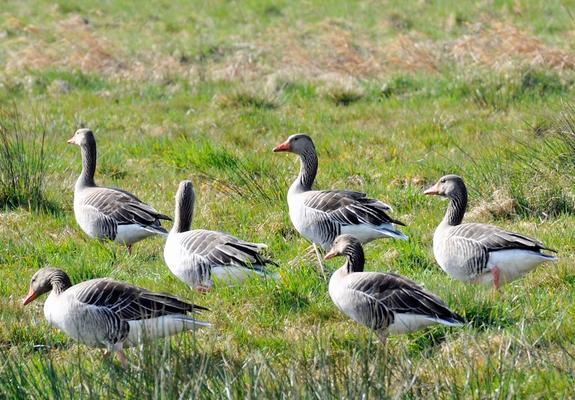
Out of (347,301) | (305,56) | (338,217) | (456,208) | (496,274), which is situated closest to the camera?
(347,301)

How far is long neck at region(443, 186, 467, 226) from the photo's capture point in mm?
8922

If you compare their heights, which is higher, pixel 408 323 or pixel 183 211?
pixel 408 323

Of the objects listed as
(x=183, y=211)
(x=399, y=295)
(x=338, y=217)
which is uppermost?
(x=399, y=295)

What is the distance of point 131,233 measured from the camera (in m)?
9.68

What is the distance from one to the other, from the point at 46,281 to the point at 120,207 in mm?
2342

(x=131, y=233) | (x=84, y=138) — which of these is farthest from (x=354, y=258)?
(x=84, y=138)

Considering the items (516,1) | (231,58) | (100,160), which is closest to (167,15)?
(231,58)

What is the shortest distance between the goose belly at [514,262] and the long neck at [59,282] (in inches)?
122

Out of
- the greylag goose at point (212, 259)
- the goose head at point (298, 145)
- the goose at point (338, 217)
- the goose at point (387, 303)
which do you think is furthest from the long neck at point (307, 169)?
the goose at point (387, 303)

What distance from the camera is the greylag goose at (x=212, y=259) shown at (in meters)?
8.19

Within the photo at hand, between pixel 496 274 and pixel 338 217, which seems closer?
pixel 496 274

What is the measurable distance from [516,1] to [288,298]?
15542mm

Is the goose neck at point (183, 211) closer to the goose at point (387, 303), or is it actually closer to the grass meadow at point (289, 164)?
the grass meadow at point (289, 164)

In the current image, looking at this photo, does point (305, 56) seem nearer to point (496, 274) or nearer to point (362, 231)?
point (362, 231)
